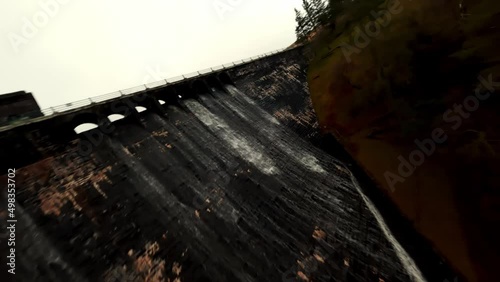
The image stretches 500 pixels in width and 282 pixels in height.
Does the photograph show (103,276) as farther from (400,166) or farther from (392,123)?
(392,123)

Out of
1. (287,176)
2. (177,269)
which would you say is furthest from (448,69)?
(177,269)

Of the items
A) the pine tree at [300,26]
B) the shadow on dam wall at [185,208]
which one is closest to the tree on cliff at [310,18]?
the pine tree at [300,26]

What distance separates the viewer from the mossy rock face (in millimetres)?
10578

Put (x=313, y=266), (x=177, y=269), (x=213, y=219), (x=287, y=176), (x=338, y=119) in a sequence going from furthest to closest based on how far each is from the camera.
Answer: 1. (x=338, y=119)
2. (x=287, y=176)
3. (x=213, y=219)
4. (x=313, y=266)
5. (x=177, y=269)

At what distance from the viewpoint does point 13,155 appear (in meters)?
7.39

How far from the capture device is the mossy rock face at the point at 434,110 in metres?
10.6

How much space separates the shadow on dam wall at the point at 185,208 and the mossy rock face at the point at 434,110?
1.34 meters

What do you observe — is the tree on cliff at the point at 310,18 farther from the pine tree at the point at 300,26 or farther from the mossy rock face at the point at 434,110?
the mossy rock face at the point at 434,110

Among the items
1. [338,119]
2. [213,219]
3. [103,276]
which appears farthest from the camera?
[338,119]

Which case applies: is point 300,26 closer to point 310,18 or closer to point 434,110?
point 310,18

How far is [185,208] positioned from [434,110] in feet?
40.8

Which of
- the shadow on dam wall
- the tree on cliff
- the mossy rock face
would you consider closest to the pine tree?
the tree on cliff

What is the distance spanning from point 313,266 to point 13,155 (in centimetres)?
923

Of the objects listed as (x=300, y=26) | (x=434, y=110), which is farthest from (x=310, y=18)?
(x=434, y=110)
